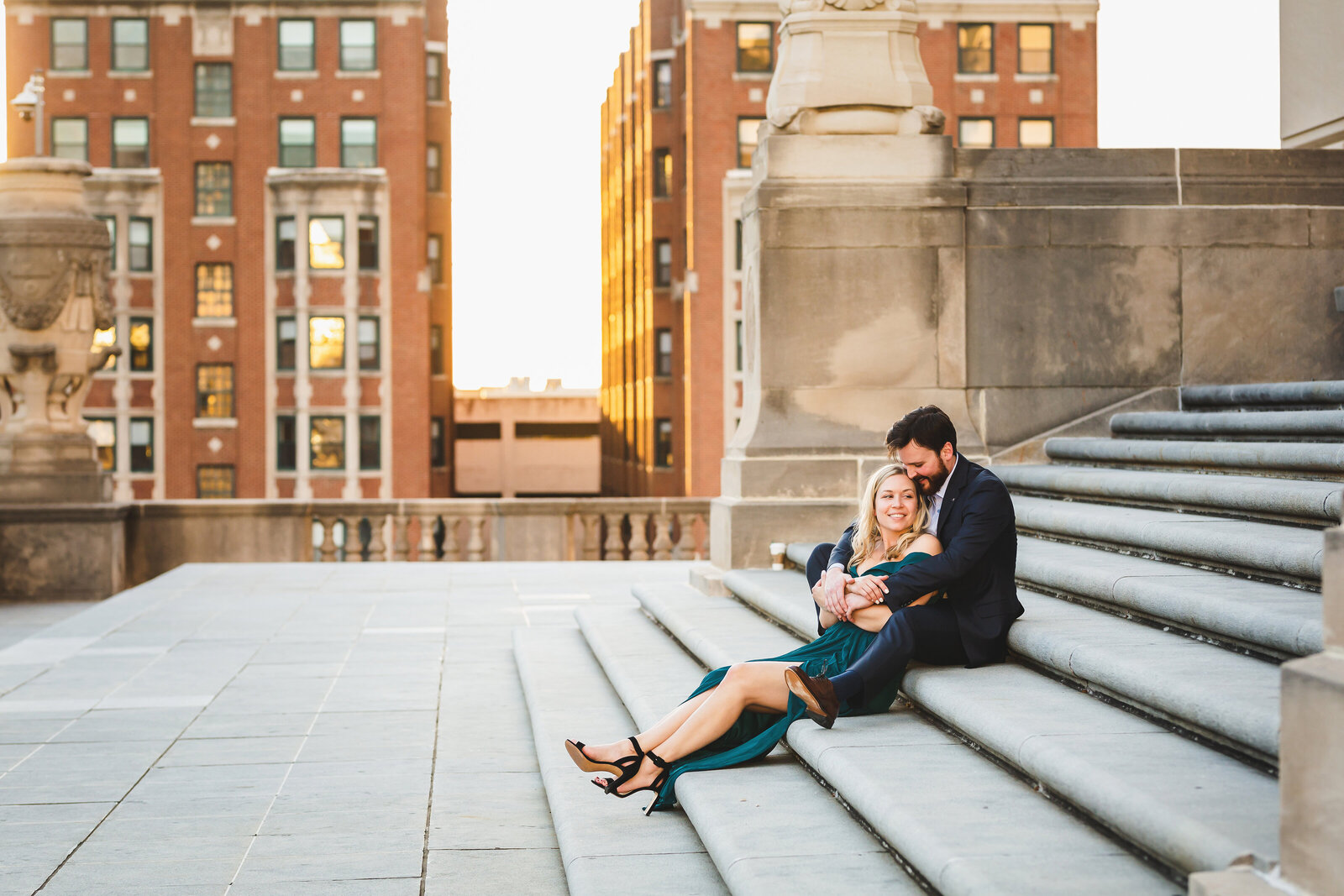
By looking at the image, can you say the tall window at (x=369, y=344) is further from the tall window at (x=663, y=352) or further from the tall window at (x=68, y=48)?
the tall window at (x=68, y=48)

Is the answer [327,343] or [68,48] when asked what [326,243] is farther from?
[68,48]

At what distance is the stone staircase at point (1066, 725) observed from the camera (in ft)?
12.2

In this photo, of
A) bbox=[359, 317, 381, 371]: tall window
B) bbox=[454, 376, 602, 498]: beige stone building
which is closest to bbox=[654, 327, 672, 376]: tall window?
bbox=[359, 317, 381, 371]: tall window

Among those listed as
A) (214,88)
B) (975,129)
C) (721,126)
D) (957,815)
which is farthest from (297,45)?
(957,815)

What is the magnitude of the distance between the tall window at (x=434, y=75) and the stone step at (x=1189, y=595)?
41.8m

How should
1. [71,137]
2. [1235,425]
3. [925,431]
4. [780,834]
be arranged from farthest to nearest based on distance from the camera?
[71,137], [1235,425], [925,431], [780,834]

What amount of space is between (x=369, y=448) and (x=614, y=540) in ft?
91.3

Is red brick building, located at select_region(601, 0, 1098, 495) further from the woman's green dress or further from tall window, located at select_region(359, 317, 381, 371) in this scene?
the woman's green dress

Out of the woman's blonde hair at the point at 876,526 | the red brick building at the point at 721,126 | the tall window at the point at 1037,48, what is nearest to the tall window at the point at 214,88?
the red brick building at the point at 721,126

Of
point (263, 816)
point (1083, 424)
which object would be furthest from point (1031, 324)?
point (263, 816)

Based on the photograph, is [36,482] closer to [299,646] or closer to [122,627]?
[122,627]

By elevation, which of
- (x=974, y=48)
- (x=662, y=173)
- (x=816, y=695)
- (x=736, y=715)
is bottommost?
(x=736, y=715)

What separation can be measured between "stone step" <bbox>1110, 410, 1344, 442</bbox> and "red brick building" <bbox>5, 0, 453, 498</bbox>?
3591 cm

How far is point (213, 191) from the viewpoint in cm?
4316
